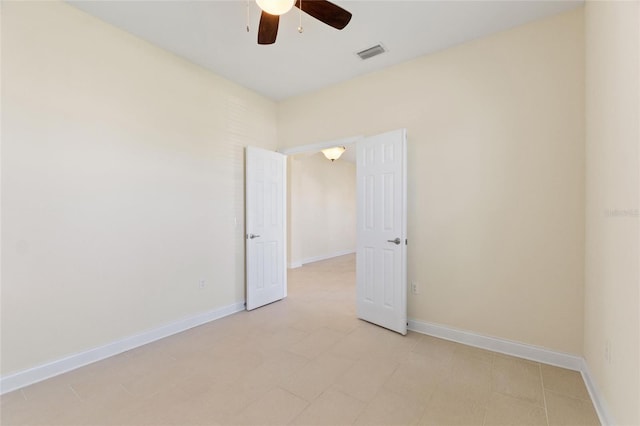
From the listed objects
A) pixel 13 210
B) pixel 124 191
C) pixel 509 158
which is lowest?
pixel 13 210

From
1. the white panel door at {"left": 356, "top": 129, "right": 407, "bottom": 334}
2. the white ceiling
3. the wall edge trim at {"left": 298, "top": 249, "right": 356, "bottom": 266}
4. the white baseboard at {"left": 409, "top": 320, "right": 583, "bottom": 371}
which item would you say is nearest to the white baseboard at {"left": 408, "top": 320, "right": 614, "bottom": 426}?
the white baseboard at {"left": 409, "top": 320, "right": 583, "bottom": 371}

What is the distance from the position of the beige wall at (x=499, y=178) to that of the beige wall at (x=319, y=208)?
376cm

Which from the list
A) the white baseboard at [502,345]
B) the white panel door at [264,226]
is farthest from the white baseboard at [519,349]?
the white panel door at [264,226]

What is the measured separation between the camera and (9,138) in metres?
2.01

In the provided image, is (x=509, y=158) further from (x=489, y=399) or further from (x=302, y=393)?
(x=302, y=393)

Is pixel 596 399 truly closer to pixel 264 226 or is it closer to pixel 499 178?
pixel 499 178

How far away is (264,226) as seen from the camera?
3.88 meters

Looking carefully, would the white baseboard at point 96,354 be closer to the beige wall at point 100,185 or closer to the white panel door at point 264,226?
the beige wall at point 100,185

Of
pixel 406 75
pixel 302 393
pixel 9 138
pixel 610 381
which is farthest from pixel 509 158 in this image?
pixel 9 138

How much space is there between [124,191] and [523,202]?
12.0 feet

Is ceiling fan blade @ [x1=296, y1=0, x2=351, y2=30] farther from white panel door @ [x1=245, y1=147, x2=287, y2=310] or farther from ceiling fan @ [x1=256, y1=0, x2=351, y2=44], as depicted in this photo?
white panel door @ [x1=245, y1=147, x2=287, y2=310]

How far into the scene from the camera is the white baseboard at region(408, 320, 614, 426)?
1.92 metres

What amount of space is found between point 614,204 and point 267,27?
248 cm

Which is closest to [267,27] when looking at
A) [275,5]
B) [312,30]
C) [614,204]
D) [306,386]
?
[275,5]
